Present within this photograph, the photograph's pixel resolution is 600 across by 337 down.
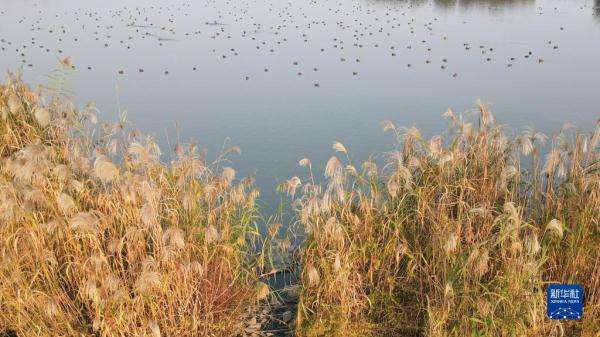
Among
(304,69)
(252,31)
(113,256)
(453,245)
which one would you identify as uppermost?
(453,245)

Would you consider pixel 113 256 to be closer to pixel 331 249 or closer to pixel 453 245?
pixel 331 249

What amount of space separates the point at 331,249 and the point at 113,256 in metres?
1.27

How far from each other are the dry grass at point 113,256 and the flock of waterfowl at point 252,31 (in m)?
7.75

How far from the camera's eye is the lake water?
316 inches

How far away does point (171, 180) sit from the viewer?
3.71 m

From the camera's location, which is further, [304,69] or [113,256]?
[304,69]

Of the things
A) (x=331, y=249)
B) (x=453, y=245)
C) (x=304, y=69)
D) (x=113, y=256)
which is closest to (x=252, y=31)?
(x=304, y=69)

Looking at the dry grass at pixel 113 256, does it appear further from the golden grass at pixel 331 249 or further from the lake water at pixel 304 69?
the lake water at pixel 304 69

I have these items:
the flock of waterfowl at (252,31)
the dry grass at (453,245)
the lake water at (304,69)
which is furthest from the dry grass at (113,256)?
the flock of waterfowl at (252,31)

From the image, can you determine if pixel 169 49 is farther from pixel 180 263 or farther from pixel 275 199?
pixel 180 263

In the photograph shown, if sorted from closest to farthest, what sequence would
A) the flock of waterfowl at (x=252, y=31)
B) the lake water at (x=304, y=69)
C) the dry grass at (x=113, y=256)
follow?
the dry grass at (x=113, y=256) < the lake water at (x=304, y=69) < the flock of waterfowl at (x=252, y=31)

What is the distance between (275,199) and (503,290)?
3089 millimetres

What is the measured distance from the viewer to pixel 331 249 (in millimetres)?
3453

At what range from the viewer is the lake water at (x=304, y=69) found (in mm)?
8023
